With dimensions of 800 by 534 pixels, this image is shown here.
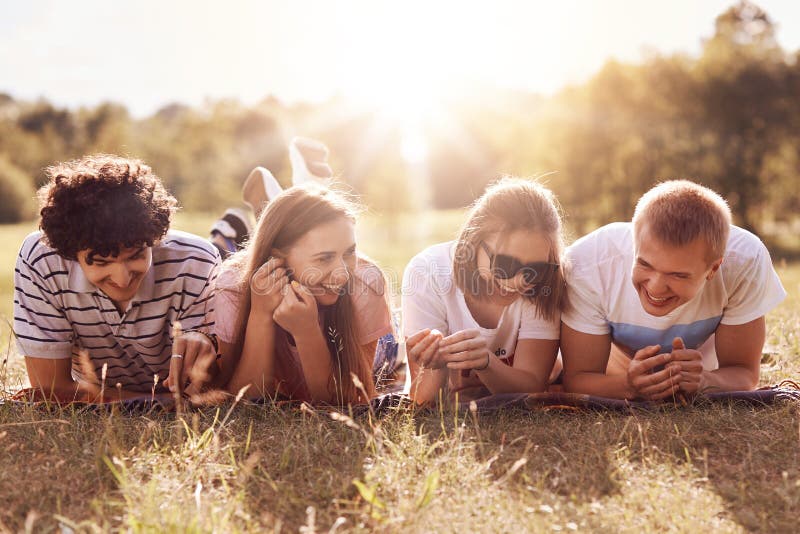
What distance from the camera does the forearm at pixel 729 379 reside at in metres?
3.97

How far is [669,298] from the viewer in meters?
3.73

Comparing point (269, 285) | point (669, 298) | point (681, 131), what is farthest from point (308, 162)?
point (681, 131)

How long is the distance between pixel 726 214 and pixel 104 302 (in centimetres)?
344

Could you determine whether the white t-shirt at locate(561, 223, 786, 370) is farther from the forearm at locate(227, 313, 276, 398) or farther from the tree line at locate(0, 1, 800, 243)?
the tree line at locate(0, 1, 800, 243)

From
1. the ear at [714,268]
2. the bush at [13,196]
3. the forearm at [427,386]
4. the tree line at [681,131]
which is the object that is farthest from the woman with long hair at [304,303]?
the bush at [13,196]

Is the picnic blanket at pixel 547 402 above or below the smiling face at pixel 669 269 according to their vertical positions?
below

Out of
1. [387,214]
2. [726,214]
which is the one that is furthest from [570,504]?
[387,214]

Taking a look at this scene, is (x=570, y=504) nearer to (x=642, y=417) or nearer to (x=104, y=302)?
(x=642, y=417)

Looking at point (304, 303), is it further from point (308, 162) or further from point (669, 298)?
point (308, 162)

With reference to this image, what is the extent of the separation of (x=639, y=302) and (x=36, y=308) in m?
3.44

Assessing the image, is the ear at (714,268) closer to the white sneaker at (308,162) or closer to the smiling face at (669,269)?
the smiling face at (669,269)

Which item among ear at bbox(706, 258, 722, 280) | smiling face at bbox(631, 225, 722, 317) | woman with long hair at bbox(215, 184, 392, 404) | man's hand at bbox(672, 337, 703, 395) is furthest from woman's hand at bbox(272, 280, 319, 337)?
ear at bbox(706, 258, 722, 280)

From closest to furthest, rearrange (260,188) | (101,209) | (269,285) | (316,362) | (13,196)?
(101,209) → (269,285) → (316,362) → (260,188) → (13,196)

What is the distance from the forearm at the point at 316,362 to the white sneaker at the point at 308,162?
9.57ft
